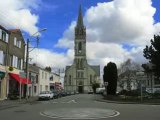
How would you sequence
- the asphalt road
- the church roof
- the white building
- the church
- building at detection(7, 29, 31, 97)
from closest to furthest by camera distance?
the asphalt road, building at detection(7, 29, 31, 97), the white building, the church, the church roof

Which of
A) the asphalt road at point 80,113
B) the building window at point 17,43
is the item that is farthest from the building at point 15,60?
the asphalt road at point 80,113

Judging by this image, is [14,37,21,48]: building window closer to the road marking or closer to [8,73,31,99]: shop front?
[8,73,31,99]: shop front

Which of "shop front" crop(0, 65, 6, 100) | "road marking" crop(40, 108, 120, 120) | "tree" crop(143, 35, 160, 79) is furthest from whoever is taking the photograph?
"tree" crop(143, 35, 160, 79)

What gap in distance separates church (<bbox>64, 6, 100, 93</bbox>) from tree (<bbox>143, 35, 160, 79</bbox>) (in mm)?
99123

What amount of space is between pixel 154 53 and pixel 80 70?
4112 inches

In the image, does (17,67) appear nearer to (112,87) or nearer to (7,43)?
(7,43)

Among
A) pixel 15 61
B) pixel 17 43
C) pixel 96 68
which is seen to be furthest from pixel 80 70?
pixel 15 61

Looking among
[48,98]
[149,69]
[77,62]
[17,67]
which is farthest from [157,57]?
[77,62]

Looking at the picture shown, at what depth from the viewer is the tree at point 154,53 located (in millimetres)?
54078

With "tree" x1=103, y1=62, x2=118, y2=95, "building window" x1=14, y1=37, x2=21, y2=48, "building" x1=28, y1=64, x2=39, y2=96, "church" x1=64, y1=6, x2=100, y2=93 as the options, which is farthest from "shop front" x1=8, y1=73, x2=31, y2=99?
"church" x1=64, y1=6, x2=100, y2=93

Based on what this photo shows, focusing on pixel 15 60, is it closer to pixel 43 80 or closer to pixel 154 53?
pixel 154 53

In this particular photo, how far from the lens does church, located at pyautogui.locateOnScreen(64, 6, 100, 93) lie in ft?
515

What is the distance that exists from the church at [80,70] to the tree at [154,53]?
325ft

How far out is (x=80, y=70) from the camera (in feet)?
520
